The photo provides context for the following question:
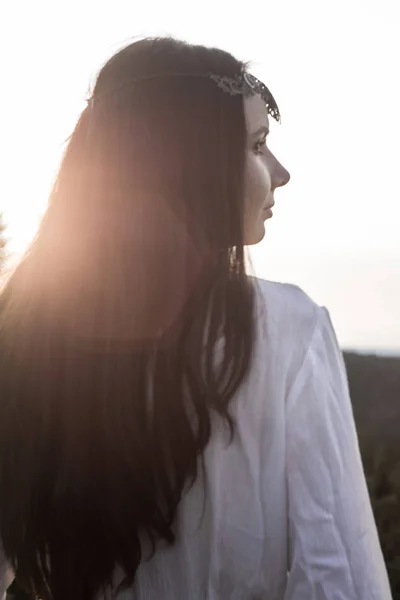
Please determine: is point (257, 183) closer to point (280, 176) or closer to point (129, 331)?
point (280, 176)

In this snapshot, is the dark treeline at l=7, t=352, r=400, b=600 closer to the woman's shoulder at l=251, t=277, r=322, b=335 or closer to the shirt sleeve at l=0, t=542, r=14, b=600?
the shirt sleeve at l=0, t=542, r=14, b=600

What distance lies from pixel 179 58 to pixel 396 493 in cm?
223

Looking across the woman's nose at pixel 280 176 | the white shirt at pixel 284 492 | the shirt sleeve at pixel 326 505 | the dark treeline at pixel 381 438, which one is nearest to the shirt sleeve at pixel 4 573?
the white shirt at pixel 284 492

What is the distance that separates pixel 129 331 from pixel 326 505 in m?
0.38

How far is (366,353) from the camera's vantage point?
13.9 ft

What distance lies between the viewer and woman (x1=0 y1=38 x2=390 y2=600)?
105cm

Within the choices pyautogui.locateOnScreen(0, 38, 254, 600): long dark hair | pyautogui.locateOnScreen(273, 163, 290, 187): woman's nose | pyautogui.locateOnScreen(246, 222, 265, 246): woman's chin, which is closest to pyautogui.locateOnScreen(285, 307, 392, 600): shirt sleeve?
pyautogui.locateOnScreen(0, 38, 254, 600): long dark hair

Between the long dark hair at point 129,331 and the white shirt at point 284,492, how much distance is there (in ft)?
0.13

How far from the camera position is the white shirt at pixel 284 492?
1.01 m

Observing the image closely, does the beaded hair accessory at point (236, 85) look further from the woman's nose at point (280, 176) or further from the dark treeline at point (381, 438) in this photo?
the dark treeline at point (381, 438)

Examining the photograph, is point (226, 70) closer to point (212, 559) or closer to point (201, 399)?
point (201, 399)

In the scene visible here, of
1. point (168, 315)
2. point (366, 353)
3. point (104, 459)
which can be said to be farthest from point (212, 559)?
point (366, 353)

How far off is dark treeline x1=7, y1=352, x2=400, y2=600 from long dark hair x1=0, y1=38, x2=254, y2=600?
1837mm

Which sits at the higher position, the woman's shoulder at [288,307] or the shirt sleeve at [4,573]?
the woman's shoulder at [288,307]
